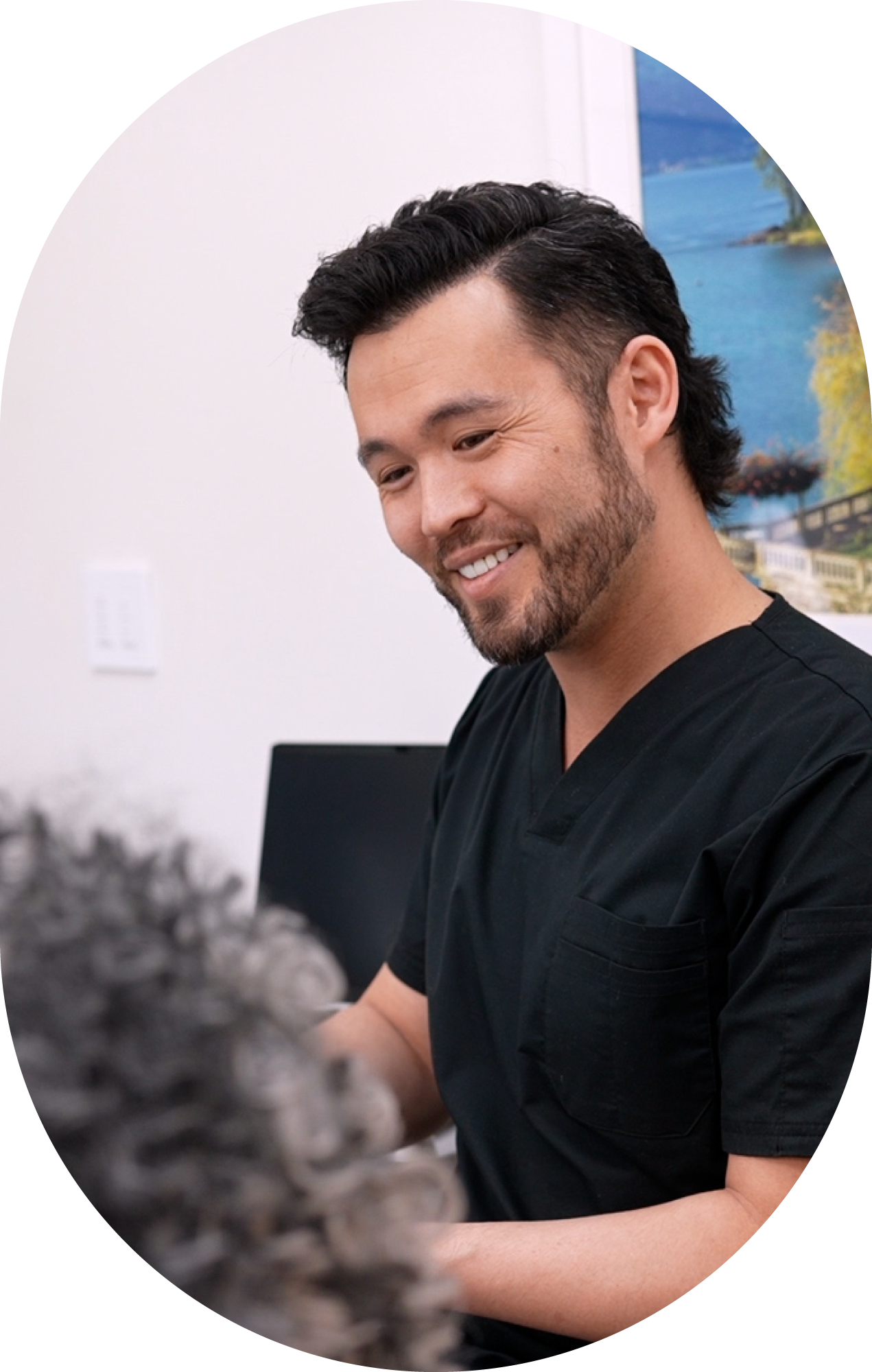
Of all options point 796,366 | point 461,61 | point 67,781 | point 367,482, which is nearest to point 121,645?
point 367,482

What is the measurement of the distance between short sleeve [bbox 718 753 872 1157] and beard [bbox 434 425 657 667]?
25 cm

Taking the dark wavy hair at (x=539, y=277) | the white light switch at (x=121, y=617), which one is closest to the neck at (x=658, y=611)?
the dark wavy hair at (x=539, y=277)

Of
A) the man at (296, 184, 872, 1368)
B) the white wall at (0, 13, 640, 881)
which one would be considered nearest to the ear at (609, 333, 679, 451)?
the man at (296, 184, 872, 1368)

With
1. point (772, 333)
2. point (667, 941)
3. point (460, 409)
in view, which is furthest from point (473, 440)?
point (772, 333)

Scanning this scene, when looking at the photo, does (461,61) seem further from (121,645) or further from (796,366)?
(121,645)

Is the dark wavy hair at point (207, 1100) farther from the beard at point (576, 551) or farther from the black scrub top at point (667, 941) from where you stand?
the beard at point (576, 551)

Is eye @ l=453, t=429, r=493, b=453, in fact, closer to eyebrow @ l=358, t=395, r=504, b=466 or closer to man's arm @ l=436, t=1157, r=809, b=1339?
eyebrow @ l=358, t=395, r=504, b=466

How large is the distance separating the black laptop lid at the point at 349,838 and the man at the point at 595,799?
275mm

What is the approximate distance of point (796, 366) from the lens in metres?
1.39

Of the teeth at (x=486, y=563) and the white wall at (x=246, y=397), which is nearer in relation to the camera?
the teeth at (x=486, y=563)

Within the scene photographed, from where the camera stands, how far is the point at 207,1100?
1.08ft

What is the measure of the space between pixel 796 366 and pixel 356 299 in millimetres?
555

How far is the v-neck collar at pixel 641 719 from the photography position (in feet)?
3.24

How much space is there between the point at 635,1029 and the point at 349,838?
664 mm
